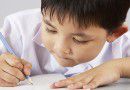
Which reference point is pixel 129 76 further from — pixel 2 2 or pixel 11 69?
pixel 2 2

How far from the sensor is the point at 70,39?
0.59 meters

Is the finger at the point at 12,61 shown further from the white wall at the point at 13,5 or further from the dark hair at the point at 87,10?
the white wall at the point at 13,5

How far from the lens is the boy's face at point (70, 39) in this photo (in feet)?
1.90

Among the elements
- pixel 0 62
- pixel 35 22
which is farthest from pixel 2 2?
pixel 0 62

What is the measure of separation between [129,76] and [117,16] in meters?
0.12

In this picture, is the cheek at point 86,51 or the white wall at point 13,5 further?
the white wall at point 13,5

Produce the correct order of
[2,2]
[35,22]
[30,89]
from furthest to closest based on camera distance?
[2,2] < [35,22] < [30,89]

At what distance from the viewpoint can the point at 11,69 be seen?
61cm

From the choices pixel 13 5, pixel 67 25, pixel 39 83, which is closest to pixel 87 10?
pixel 67 25

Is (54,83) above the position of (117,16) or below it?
below

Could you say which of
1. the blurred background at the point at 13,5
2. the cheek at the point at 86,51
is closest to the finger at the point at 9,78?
the cheek at the point at 86,51

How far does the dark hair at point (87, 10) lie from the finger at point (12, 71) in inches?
4.3

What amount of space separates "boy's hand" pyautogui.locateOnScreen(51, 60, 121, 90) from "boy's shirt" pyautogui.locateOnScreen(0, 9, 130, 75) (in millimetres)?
130

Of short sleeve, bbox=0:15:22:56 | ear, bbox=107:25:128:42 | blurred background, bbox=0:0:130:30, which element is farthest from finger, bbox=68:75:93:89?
blurred background, bbox=0:0:130:30
